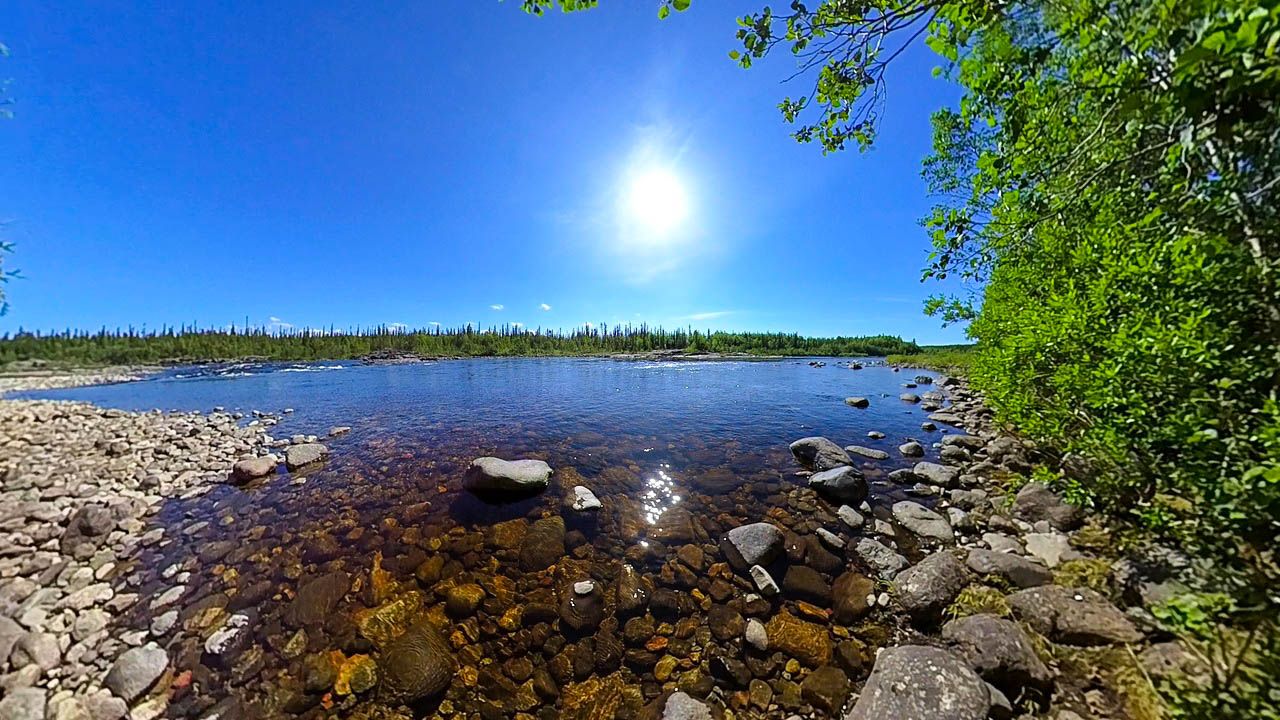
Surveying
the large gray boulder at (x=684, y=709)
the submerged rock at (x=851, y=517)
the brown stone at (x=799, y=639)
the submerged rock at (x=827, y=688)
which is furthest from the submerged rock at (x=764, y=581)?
the submerged rock at (x=851, y=517)

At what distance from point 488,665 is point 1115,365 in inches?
239

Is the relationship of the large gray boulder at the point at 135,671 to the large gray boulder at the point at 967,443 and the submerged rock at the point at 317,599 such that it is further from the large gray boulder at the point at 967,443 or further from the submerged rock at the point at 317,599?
the large gray boulder at the point at 967,443

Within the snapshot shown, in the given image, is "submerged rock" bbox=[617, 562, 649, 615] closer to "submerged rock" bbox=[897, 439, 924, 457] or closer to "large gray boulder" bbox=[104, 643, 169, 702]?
"large gray boulder" bbox=[104, 643, 169, 702]

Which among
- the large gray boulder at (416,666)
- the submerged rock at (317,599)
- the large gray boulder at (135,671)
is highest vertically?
the large gray boulder at (135,671)

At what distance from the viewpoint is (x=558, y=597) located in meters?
4.28

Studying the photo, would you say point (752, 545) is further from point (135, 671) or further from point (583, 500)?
point (135, 671)

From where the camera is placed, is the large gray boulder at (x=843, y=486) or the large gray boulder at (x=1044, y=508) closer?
the large gray boulder at (x=1044, y=508)

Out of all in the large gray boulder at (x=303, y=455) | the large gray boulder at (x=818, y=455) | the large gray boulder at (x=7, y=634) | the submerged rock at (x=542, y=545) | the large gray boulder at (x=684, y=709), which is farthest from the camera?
the large gray boulder at (x=303, y=455)

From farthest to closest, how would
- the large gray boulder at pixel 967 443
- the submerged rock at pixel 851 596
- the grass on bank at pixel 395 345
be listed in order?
1. the grass on bank at pixel 395 345
2. the large gray boulder at pixel 967 443
3. the submerged rock at pixel 851 596

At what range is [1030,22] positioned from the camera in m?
3.58

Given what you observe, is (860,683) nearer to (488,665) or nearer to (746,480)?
(488,665)

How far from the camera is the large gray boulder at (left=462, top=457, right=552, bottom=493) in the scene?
21.6ft

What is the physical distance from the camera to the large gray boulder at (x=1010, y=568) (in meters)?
3.78

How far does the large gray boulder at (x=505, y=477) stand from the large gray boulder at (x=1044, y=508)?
6964 mm
